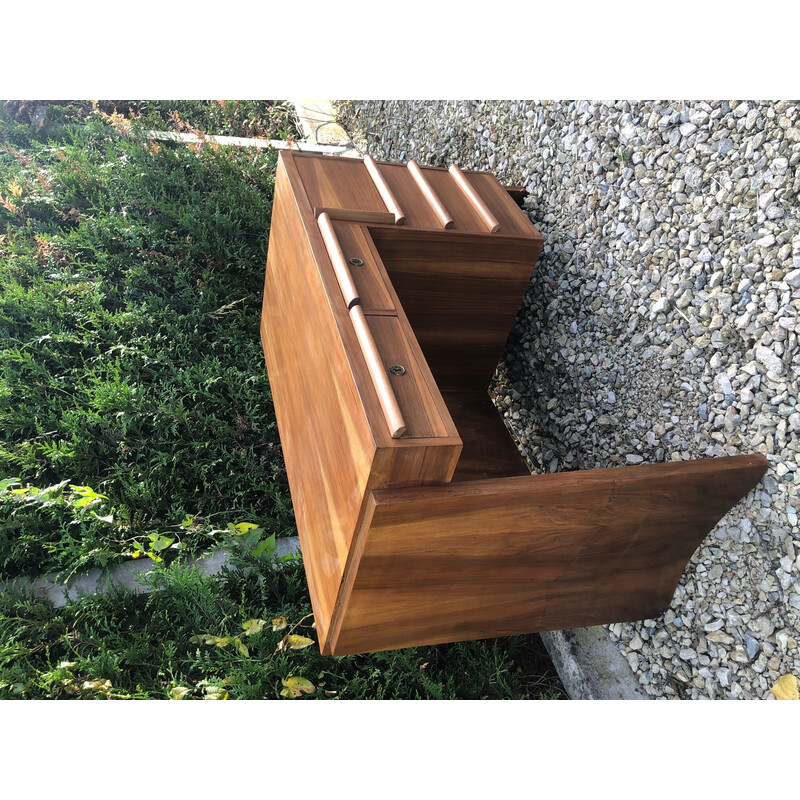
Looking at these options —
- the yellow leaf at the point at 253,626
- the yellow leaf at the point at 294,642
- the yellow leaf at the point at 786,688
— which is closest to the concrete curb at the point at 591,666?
the yellow leaf at the point at 786,688

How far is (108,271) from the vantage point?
10.2 ft

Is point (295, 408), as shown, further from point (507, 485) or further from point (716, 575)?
point (716, 575)

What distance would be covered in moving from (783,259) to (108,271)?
9.29ft

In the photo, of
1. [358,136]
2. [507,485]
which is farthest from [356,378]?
[358,136]

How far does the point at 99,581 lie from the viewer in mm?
2070

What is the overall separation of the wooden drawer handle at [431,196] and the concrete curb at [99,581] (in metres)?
1.34

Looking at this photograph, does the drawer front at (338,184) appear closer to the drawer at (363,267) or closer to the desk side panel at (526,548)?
the drawer at (363,267)

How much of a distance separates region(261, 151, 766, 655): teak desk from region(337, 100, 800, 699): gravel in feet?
0.39

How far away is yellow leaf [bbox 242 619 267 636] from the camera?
197 centimetres

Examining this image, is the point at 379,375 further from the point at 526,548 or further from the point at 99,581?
the point at 99,581

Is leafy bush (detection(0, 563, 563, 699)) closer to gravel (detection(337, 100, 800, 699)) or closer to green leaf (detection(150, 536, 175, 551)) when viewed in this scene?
green leaf (detection(150, 536, 175, 551))

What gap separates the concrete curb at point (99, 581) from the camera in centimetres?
207

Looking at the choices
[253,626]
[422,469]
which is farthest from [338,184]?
[253,626]

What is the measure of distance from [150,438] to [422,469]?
1.51m
